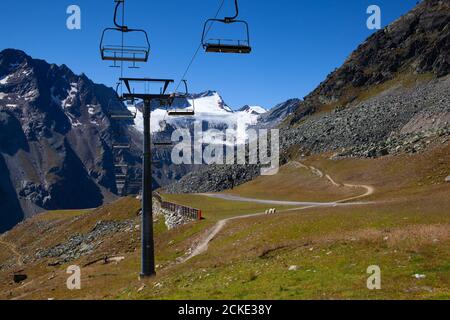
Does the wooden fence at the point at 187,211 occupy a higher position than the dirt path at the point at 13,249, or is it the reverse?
the wooden fence at the point at 187,211

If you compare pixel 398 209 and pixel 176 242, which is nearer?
pixel 398 209

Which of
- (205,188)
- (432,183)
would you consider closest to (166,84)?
(432,183)

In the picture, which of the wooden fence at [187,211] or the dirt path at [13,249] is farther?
the dirt path at [13,249]

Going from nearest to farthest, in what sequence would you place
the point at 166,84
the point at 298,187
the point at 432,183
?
the point at 166,84 → the point at 432,183 → the point at 298,187

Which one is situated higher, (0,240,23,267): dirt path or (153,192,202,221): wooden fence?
(153,192,202,221): wooden fence

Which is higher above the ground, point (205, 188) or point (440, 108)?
point (440, 108)

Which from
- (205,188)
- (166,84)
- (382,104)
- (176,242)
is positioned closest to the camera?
(166,84)

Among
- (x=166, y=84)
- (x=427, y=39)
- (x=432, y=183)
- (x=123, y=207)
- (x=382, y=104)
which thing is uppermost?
(x=427, y=39)

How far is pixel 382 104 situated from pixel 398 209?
11259 cm

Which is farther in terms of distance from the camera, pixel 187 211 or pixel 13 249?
pixel 13 249

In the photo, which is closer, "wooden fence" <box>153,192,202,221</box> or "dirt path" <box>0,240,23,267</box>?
"wooden fence" <box>153,192,202,221</box>

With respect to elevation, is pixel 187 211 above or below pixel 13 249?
above

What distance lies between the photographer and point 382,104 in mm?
146375
